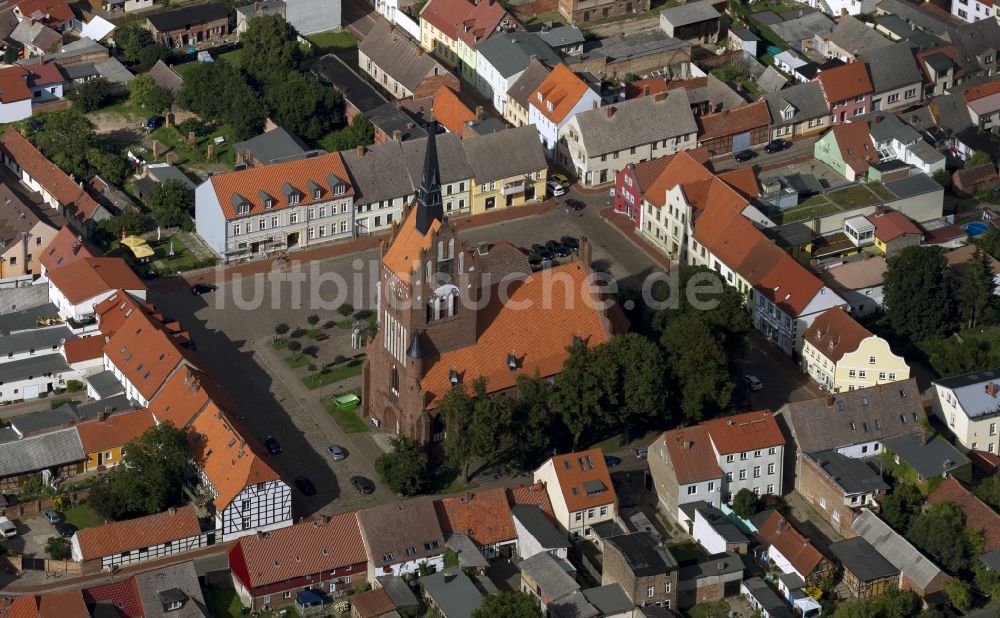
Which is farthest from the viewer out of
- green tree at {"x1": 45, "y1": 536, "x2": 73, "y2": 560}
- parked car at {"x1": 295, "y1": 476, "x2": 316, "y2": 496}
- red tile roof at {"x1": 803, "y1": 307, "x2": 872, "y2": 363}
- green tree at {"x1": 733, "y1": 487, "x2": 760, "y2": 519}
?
red tile roof at {"x1": 803, "y1": 307, "x2": 872, "y2": 363}

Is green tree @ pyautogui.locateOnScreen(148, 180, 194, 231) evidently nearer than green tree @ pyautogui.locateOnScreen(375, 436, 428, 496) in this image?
No

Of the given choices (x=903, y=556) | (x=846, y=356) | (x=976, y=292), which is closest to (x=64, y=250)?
(x=846, y=356)

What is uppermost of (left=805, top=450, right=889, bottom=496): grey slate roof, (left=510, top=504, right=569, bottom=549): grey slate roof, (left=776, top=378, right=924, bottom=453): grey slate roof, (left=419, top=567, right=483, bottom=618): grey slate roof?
(left=776, top=378, right=924, bottom=453): grey slate roof

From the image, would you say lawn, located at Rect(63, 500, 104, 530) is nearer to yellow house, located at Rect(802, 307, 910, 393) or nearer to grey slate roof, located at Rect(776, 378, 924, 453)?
grey slate roof, located at Rect(776, 378, 924, 453)

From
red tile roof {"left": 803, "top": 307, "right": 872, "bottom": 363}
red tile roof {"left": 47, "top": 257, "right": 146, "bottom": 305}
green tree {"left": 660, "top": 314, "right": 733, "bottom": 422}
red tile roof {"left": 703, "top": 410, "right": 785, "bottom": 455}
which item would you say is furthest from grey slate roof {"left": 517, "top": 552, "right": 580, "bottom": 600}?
red tile roof {"left": 47, "top": 257, "right": 146, "bottom": 305}

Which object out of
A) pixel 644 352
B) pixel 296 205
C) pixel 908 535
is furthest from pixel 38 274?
pixel 908 535

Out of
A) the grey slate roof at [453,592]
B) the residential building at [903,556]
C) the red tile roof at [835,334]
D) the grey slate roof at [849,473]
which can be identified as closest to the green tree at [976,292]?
the red tile roof at [835,334]
